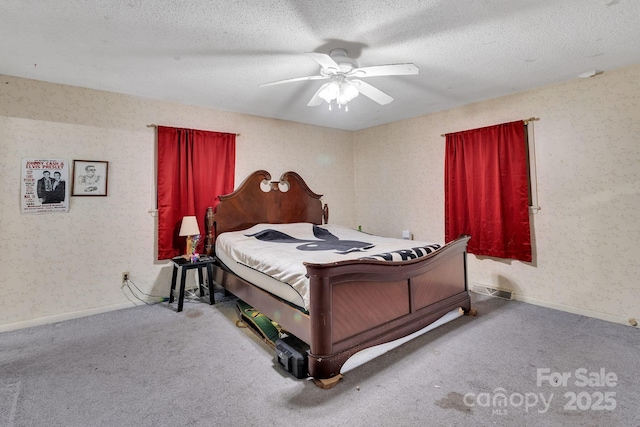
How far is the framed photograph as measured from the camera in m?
3.06

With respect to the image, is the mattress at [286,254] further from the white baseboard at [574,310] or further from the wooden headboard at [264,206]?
the white baseboard at [574,310]

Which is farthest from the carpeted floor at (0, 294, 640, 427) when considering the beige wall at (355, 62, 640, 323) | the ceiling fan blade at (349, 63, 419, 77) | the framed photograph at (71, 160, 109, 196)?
the ceiling fan blade at (349, 63, 419, 77)

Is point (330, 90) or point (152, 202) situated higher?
point (330, 90)

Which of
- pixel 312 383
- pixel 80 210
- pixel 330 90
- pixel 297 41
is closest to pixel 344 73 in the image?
pixel 330 90

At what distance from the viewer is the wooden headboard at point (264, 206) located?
3.81 metres

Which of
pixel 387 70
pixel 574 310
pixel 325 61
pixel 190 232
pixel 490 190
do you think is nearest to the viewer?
pixel 325 61

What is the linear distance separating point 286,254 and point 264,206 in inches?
67.1

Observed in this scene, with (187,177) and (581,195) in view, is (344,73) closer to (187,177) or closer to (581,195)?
(187,177)

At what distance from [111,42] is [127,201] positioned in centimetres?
170

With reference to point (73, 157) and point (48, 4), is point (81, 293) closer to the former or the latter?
point (73, 157)

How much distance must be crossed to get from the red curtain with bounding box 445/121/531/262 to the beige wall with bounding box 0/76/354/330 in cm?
316

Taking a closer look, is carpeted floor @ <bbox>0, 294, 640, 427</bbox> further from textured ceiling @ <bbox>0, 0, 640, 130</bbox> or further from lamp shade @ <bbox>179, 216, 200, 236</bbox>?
textured ceiling @ <bbox>0, 0, 640, 130</bbox>

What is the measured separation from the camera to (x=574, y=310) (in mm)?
3045

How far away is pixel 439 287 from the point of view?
2.76 m
